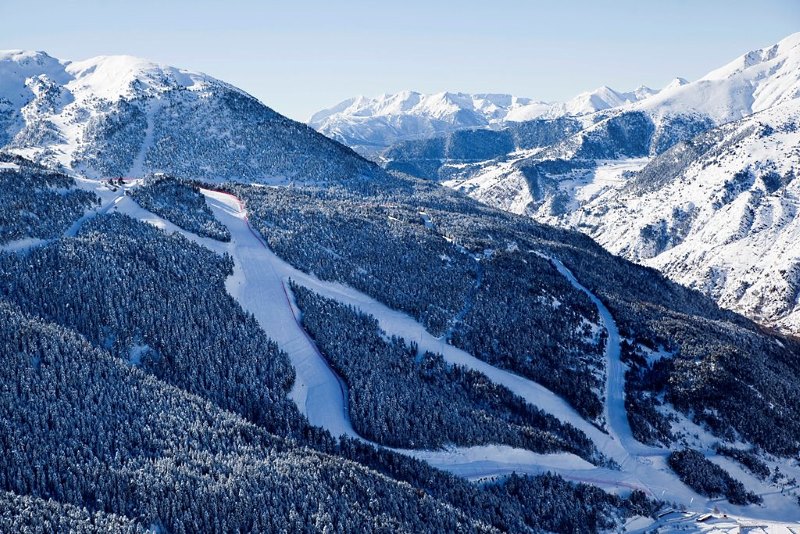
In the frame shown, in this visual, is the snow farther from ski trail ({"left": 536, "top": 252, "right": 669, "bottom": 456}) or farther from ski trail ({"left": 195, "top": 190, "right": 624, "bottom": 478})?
ski trail ({"left": 536, "top": 252, "right": 669, "bottom": 456})

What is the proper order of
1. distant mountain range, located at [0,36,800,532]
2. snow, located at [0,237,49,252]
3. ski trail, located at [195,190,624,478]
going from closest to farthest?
distant mountain range, located at [0,36,800,532] < ski trail, located at [195,190,624,478] < snow, located at [0,237,49,252]

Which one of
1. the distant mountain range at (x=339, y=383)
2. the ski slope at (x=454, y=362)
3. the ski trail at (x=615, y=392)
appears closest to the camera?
the distant mountain range at (x=339, y=383)

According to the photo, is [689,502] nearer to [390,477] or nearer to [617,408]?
[617,408]

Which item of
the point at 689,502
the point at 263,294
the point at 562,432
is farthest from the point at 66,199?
the point at 689,502

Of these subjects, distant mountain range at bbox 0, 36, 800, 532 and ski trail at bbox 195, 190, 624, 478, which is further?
ski trail at bbox 195, 190, 624, 478

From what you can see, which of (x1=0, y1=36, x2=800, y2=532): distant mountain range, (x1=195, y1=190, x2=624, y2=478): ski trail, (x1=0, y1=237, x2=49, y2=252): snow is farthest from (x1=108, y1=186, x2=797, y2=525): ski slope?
(x1=0, y1=237, x2=49, y2=252): snow

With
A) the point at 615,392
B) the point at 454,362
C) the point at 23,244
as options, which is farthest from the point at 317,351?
the point at 615,392

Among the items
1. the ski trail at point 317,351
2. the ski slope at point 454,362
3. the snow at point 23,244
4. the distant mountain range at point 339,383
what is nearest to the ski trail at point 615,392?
the ski slope at point 454,362

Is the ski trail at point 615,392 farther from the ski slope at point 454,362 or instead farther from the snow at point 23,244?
the snow at point 23,244

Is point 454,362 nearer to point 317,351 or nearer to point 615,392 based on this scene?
point 317,351

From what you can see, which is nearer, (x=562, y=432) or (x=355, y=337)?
(x=562, y=432)

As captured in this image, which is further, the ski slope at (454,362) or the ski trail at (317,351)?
the ski slope at (454,362)
